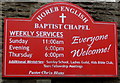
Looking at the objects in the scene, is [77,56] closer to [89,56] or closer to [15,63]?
[89,56]

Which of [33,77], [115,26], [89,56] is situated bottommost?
[33,77]

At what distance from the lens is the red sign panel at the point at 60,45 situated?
6.96 m

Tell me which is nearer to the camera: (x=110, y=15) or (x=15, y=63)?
(x=15, y=63)

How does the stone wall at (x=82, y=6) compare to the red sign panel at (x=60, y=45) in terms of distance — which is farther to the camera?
the stone wall at (x=82, y=6)

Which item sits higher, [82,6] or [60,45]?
[82,6]

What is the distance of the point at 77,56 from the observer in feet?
23.4

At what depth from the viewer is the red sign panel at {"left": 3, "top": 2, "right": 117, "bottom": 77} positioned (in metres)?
6.96

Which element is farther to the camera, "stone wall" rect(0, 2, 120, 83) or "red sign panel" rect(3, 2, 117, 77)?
"stone wall" rect(0, 2, 120, 83)

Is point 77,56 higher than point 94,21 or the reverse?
the reverse

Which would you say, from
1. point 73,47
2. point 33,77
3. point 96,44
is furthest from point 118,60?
point 33,77

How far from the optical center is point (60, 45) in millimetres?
7105

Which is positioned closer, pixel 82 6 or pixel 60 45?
pixel 60 45

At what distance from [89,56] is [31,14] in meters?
1.64

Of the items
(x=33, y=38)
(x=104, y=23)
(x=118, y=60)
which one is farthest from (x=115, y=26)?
(x=33, y=38)
